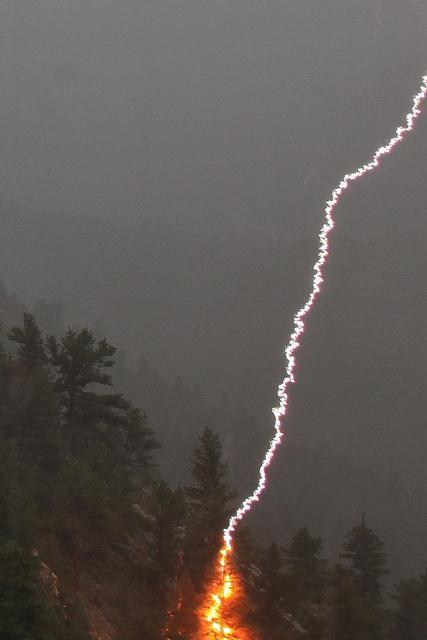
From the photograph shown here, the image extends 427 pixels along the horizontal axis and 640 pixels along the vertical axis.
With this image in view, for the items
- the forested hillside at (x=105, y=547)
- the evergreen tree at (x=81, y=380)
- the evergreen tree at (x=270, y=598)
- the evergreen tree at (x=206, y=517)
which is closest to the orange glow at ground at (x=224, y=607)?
the forested hillside at (x=105, y=547)

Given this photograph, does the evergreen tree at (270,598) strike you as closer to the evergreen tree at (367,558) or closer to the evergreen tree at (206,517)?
the evergreen tree at (206,517)

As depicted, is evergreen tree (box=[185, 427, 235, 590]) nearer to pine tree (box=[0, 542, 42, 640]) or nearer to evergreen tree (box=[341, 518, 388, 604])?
evergreen tree (box=[341, 518, 388, 604])

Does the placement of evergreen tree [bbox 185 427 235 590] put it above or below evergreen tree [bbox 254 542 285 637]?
above

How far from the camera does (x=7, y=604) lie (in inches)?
511

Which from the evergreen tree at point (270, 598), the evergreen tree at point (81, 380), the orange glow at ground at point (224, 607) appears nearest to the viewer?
the orange glow at ground at point (224, 607)

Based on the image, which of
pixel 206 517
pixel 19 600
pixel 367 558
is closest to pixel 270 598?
pixel 206 517

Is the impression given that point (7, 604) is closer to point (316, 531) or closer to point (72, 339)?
point (72, 339)

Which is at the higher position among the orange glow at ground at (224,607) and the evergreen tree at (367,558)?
the evergreen tree at (367,558)

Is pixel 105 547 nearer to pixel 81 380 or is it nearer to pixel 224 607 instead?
pixel 224 607

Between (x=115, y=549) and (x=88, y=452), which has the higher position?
(x=88, y=452)

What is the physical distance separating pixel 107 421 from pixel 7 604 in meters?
23.1

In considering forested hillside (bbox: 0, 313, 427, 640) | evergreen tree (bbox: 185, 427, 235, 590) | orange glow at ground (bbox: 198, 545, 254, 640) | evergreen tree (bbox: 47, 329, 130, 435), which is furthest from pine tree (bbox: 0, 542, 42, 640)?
evergreen tree (bbox: 47, 329, 130, 435)

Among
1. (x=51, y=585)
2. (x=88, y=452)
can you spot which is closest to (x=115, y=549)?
(x=88, y=452)

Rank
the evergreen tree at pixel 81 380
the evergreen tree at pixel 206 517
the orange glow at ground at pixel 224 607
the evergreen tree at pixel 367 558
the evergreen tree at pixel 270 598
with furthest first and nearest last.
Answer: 1. the evergreen tree at pixel 367 558
2. the evergreen tree at pixel 81 380
3. the evergreen tree at pixel 206 517
4. the evergreen tree at pixel 270 598
5. the orange glow at ground at pixel 224 607
